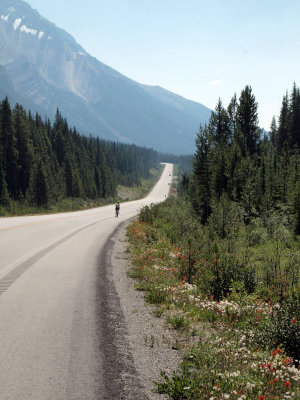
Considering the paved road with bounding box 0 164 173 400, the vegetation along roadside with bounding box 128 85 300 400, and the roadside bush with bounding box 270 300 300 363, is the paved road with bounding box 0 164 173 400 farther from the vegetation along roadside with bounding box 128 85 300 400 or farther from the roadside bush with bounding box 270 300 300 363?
the roadside bush with bounding box 270 300 300 363

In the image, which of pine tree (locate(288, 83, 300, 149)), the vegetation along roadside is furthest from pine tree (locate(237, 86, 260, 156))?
pine tree (locate(288, 83, 300, 149))

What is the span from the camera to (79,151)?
286ft

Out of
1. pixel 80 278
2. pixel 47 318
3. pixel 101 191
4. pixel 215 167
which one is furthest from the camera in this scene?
pixel 101 191

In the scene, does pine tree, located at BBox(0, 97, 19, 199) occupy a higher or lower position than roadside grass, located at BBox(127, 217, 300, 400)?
higher

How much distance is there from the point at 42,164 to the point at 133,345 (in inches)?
1859

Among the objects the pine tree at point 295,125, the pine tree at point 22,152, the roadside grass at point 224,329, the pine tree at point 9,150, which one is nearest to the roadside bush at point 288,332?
the roadside grass at point 224,329

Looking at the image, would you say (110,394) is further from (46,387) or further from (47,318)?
(47,318)

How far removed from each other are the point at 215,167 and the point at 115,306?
27194mm

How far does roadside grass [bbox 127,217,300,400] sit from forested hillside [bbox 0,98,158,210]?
88.8 ft

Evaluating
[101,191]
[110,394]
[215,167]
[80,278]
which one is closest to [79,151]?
[101,191]

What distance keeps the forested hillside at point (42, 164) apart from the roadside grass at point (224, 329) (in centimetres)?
2706

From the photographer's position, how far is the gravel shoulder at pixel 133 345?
405cm

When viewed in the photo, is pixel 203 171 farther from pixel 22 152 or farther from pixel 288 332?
pixel 22 152

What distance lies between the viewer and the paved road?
3.89m
